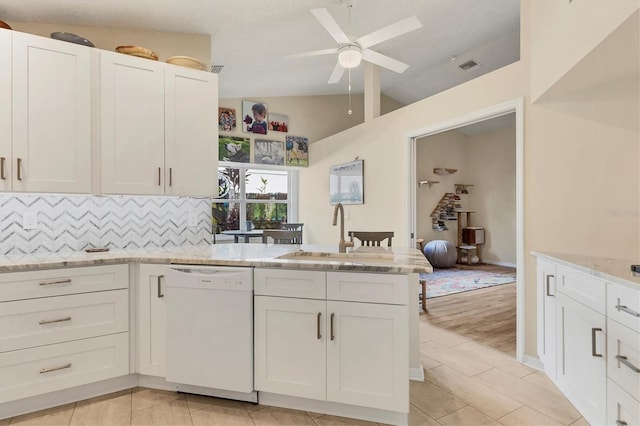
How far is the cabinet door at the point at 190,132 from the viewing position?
2465mm

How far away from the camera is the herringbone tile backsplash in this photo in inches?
89.0

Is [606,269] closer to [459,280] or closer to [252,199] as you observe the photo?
[459,280]

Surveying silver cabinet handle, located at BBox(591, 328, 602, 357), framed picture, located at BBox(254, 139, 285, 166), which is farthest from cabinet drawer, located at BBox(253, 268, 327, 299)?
framed picture, located at BBox(254, 139, 285, 166)

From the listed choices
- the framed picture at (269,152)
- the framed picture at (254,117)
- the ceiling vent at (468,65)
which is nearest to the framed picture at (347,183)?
the framed picture at (269,152)

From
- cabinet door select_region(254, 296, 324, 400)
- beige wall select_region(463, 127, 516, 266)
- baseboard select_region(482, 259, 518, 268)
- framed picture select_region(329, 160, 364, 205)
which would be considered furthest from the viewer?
beige wall select_region(463, 127, 516, 266)

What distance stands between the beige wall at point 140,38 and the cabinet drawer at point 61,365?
229 centimetres

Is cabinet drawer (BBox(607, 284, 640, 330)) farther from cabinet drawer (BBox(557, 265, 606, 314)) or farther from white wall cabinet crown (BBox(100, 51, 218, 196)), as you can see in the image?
white wall cabinet crown (BBox(100, 51, 218, 196))

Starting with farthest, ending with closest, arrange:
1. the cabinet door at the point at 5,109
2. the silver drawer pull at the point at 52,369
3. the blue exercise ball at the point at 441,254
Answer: the blue exercise ball at the point at 441,254
the cabinet door at the point at 5,109
the silver drawer pull at the point at 52,369

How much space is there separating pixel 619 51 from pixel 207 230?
10.0 ft

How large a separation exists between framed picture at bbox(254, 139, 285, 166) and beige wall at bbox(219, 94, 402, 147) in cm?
13

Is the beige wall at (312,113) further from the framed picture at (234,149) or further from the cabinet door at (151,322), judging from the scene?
the cabinet door at (151,322)

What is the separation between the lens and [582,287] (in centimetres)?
168

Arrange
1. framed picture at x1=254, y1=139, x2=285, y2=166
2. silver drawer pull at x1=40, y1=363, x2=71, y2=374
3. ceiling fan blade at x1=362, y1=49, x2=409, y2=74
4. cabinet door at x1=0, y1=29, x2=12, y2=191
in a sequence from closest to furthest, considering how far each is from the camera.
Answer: silver drawer pull at x1=40, y1=363, x2=71, y2=374
cabinet door at x1=0, y1=29, x2=12, y2=191
ceiling fan blade at x1=362, y1=49, x2=409, y2=74
framed picture at x1=254, y1=139, x2=285, y2=166

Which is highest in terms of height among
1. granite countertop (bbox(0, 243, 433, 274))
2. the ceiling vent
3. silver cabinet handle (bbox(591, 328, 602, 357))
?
the ceiling vent
